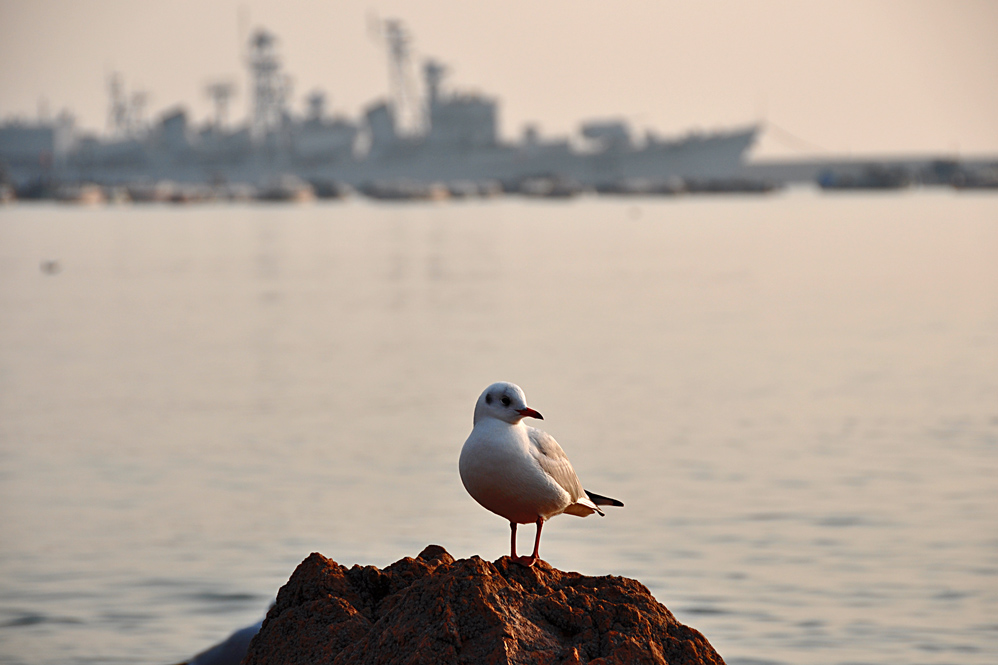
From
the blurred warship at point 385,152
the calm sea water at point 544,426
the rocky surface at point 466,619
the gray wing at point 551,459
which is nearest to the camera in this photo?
the rocky surface at point 466,619

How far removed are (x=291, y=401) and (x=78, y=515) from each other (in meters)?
5.13

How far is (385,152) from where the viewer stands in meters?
162

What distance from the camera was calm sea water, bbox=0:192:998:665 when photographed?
7625mm

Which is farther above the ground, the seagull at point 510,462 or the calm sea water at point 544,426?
the seagull at point 510,462

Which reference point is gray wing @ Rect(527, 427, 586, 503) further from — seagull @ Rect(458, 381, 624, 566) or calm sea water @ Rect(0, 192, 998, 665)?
calm sea water @ Rect(0, 192, 998, 665)

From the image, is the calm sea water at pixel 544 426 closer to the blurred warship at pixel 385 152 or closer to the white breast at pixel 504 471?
the white breast at pixel 504 471

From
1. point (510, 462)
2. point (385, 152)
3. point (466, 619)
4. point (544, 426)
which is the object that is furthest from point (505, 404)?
point (385, 152)

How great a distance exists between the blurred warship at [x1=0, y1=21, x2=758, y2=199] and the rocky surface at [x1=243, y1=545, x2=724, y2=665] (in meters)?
141

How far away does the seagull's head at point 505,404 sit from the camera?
4094mm

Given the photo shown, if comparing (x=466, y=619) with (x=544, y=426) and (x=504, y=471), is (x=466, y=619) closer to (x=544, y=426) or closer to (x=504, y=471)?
(x=504, y=471)

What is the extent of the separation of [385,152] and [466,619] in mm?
160677

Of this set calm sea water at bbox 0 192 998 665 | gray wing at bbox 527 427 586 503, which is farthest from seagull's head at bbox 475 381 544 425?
calm sea water at bbox 0 192 998 665

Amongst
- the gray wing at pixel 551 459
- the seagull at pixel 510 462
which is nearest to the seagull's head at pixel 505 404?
the seagull at pixel 510 462

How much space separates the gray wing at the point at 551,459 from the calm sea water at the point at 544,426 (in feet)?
8.78
